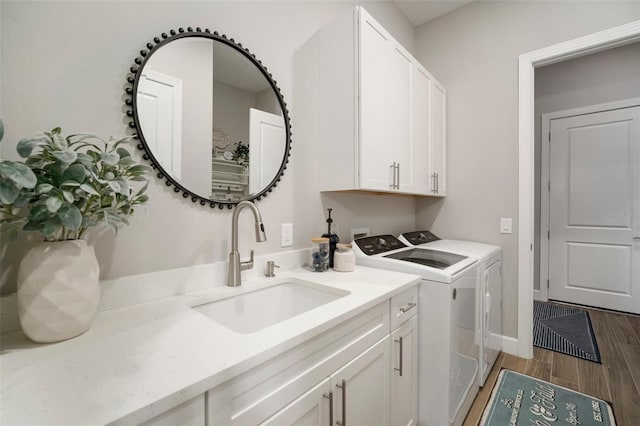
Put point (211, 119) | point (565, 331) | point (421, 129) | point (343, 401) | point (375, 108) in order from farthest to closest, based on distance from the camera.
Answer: point (565, 331) < point (421, 129) < point (375, 108) < point (211, 119) < point (343, 401)

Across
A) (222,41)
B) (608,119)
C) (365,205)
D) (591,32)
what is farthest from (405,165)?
(608,119)

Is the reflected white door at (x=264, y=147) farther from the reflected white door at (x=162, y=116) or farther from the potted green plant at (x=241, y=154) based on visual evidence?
the reflected white door at (x=162, y=116)

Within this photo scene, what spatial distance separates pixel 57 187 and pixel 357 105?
129 centimetres

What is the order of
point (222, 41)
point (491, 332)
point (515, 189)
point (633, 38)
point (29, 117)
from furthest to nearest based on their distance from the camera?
point (515, 189) → point (491, 332) → point (633, 38) → point (222, 41) → point (29, 117)

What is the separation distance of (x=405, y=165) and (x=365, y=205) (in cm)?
41

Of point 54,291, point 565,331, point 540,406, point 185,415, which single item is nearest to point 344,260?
point 185,415

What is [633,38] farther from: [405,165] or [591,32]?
[405,165]

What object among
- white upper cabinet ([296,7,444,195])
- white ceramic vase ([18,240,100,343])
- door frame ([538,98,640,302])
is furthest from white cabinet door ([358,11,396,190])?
door frame ([538,98,640,302])

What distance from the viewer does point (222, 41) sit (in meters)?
1.26

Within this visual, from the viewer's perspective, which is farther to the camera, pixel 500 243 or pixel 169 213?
pixel 500 243

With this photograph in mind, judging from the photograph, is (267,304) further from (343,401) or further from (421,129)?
(421,129)

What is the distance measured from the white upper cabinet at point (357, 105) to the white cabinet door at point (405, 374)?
0.76 meters

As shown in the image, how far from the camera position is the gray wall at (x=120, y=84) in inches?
31.5

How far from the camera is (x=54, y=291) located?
691mm
